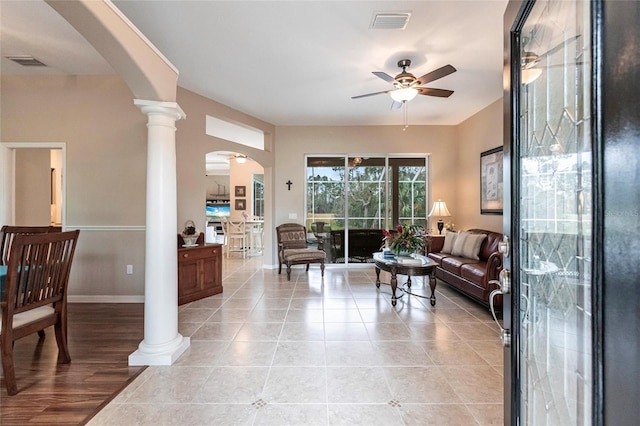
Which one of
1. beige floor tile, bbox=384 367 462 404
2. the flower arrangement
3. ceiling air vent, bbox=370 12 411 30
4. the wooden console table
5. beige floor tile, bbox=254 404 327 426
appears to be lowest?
beige floor tile, bbox=254 404 327 426

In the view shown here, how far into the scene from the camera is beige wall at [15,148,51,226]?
14.0 feet

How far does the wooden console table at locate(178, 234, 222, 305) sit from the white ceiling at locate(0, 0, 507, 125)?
7.78 feet

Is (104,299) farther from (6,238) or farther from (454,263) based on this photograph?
(454,263)

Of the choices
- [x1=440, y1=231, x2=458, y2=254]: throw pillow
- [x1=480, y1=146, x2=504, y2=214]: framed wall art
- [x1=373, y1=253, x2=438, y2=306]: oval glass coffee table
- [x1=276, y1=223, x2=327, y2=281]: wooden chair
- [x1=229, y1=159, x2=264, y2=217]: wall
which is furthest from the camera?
[x1=229, y1=159, x2=264, y2=217]: wall

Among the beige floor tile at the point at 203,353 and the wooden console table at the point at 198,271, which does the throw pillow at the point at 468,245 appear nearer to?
the beige floor tile at the point at 203,353

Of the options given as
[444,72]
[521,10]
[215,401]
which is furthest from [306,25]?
[215,401]

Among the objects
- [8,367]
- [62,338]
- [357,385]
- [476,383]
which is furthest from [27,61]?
[476,383]

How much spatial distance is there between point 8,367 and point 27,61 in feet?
11.9

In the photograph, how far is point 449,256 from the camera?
457cm

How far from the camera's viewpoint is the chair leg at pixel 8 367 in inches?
74.9

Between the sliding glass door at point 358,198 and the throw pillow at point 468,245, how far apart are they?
163cm

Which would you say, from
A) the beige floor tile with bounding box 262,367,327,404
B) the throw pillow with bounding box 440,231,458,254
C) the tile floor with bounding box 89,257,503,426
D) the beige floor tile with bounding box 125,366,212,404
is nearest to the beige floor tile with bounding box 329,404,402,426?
the tile floor with bounding box 89,257,503,426

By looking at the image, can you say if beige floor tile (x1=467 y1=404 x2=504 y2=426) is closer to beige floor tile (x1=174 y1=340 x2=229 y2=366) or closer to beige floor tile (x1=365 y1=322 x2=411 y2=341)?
beige floor tile (x1=365 y1=322 x2=411 y2=341)

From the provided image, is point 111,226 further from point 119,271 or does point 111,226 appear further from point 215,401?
point 215,401
